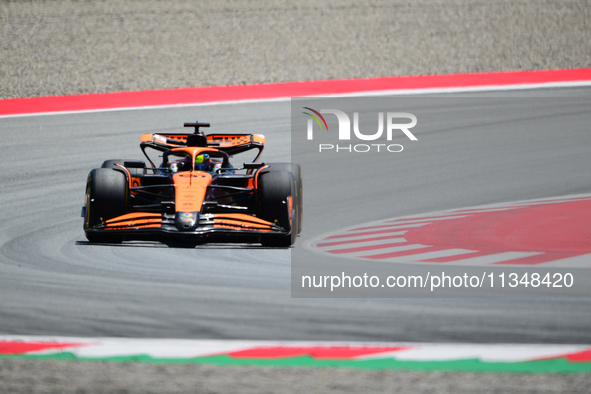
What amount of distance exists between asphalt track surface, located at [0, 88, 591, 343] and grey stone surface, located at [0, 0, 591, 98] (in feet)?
18.4

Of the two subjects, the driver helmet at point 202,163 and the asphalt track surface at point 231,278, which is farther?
the driver helmet at point 202,163

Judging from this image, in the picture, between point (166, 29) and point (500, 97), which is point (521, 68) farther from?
point (166, 29)

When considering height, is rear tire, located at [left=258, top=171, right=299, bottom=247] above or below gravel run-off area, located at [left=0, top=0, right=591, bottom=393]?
below

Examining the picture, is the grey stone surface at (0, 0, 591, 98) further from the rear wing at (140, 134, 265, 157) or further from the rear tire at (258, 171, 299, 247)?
the rear tire at (258, 171, 299, 247)

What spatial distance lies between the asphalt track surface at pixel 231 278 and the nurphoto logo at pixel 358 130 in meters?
0.69

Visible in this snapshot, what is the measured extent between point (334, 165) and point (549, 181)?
123 inches

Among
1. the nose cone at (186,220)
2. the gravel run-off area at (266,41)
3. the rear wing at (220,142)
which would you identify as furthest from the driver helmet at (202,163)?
the gravel run-off area at (266,41)

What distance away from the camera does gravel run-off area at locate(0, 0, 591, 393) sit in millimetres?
17922

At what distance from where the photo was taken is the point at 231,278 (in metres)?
6.44

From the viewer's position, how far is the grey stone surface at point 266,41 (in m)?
17.9

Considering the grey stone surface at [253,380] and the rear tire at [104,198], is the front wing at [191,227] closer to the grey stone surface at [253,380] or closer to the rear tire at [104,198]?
the rear tire at [104,198]

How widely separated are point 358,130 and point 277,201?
6501 mm

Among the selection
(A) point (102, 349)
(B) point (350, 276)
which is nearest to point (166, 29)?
(B) point (350, 276)

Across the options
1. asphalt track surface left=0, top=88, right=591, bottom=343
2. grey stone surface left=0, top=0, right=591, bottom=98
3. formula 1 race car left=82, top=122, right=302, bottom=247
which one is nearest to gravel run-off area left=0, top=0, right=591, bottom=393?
grey stone surface left=0, top=0, right=591, bottom=98
